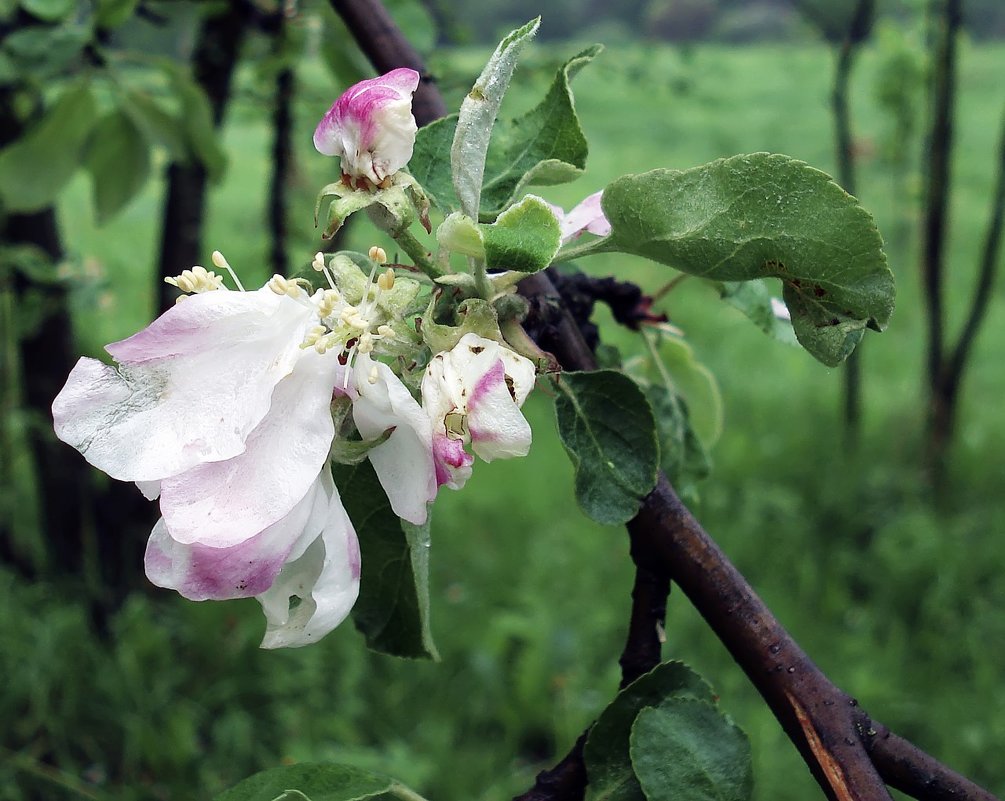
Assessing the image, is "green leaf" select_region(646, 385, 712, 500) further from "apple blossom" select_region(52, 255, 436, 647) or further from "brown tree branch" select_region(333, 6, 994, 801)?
"apple blossom" select_region(52, 255, 436, 647)


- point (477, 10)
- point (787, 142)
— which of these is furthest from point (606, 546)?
point (477, 10)

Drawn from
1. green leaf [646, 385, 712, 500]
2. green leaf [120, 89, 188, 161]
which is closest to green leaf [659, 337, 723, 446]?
green leaf [646, 385, 712, 500]

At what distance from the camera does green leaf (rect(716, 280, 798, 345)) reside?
59cm

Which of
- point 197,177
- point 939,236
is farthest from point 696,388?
point 939,236

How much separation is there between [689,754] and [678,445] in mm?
230

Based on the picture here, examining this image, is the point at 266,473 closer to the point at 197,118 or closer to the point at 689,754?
the point at 689,754

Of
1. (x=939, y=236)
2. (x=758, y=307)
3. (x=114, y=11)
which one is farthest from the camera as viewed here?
(x=939, y=236)

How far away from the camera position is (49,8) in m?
1.08

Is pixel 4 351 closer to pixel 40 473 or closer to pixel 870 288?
pixel 40 473

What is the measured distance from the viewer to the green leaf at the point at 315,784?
49 centimetres

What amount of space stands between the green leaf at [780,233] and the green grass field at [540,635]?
0.70m

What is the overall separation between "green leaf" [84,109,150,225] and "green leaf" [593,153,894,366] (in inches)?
38.0

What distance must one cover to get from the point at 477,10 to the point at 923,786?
7716 mm

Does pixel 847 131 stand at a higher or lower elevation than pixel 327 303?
lower
